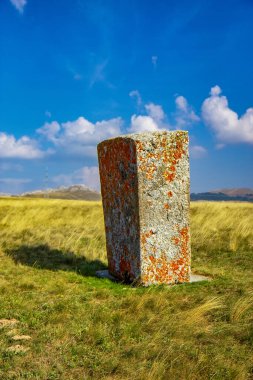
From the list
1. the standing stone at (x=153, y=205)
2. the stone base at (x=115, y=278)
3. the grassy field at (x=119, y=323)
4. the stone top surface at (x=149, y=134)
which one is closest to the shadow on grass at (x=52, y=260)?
the grassy field at (x=119, y=323)

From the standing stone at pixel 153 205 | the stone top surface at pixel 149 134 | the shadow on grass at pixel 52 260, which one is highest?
the stone top surface at pixel 149 134

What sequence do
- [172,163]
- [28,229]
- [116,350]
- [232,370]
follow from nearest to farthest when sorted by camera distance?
[232,370] → [116,350] → [172,163] → [28,229]

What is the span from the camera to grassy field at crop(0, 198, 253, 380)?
3.57 m

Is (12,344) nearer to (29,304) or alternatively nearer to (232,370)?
(29,304)

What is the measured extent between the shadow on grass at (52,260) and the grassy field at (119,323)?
23 mm

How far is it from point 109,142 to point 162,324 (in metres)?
3.51

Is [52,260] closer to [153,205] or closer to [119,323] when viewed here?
[153,205]

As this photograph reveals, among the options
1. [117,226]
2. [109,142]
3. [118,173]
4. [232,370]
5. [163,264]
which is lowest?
[232,370]

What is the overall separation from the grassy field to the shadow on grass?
23 mm

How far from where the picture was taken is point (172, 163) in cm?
649

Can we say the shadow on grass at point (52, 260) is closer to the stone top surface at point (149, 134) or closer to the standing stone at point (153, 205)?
the standing stone at point (153, 205)

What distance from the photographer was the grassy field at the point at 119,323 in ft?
11.7

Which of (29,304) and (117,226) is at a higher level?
(117,226)

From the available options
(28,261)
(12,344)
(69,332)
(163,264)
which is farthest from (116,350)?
(28,261)
